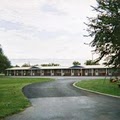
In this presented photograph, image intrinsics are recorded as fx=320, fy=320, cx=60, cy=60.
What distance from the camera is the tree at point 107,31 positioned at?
78.6 feet

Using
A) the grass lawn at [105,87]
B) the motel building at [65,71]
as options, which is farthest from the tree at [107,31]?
the motel building at [65,71]

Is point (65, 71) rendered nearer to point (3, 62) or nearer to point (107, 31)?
point (3, 62)

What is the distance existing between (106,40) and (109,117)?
13.2 meters

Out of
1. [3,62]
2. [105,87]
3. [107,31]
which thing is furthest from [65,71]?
[107,31]

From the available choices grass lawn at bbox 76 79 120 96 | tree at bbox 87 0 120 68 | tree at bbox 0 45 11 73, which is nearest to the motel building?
tree at bbox 0 45 11 73

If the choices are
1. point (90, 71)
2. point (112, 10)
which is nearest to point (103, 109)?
point (112, 10)

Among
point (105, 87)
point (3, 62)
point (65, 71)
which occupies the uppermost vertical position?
point (3, 62)

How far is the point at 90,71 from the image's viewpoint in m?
90.6

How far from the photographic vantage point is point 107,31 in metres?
25.2

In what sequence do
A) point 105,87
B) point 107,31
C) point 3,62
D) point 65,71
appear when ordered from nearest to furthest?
point 107,31, point 105,87, point 65,71, point 3,62

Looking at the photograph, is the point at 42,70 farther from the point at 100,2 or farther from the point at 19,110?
the point at 19,110

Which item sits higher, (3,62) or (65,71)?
(3,62)

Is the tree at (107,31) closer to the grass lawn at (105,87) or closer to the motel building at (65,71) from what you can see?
the grass lawn at (105,87)

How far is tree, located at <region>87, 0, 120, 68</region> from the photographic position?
24.0m
